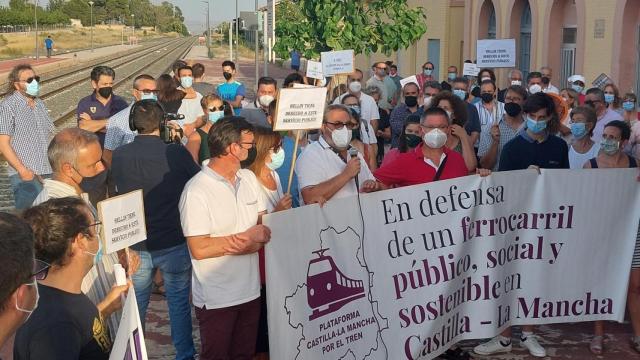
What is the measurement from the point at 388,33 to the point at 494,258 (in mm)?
15857

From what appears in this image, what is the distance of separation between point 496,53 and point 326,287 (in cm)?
963

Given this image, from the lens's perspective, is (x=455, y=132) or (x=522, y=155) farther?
(x=455, y=132)

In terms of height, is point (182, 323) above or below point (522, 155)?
below

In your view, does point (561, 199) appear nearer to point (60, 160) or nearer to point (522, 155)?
point (522, 155)

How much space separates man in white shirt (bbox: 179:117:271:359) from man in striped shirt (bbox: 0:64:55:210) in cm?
320

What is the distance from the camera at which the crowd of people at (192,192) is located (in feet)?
11.1

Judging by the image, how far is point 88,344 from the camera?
3387 mm

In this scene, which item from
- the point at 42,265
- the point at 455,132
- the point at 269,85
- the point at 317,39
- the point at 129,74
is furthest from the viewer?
the point at 129,74

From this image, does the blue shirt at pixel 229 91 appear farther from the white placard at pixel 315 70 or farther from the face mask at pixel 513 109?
the face mask at pixel 513 109

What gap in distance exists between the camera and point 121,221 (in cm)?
395

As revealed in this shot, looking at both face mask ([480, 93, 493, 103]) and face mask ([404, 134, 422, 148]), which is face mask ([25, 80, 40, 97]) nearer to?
face mask ([404, 134, 422, 148])

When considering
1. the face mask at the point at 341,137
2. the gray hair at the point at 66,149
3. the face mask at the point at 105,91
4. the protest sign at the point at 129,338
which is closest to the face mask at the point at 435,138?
the face mask at the point at 341,137

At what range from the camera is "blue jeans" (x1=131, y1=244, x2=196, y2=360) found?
6.01m

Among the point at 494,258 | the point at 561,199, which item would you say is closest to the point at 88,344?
the point at 494,258
